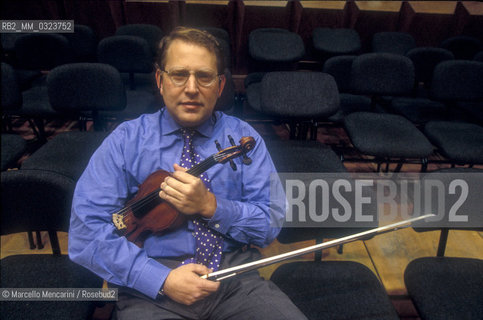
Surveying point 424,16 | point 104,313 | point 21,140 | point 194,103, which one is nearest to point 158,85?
point 194,103

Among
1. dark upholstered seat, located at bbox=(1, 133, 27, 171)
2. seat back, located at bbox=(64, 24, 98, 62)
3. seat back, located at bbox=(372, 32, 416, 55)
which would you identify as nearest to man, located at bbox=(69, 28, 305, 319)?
dark upholstered seat, located at bbox=(1, 133, 27, 171)

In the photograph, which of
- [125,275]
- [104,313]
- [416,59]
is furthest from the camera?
[416,59]

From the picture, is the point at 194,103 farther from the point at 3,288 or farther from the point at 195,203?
the point at 3,288

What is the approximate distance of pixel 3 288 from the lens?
1.25 m

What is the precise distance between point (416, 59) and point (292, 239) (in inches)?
109

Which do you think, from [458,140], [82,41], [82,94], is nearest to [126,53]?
[82,94]

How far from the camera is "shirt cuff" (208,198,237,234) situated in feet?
3.79

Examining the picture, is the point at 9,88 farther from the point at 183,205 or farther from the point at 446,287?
the point at 446,287

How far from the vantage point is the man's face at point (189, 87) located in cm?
119

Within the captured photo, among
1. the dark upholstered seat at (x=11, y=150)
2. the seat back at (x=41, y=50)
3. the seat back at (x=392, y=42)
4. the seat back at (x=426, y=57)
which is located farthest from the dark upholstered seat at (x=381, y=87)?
the seat back at (x=41, y=50)

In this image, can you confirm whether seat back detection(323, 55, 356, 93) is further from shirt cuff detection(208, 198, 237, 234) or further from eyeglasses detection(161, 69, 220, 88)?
shirt cuff detection(208, 198, 237, 234)

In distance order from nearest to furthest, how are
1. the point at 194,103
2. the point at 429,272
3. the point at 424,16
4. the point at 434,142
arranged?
the point at 194,103
the point at 429,272
the point at 434,142
the point at 424,16

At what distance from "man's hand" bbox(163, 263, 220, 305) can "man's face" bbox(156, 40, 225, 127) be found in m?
0.52

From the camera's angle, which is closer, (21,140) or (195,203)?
(195,203)
